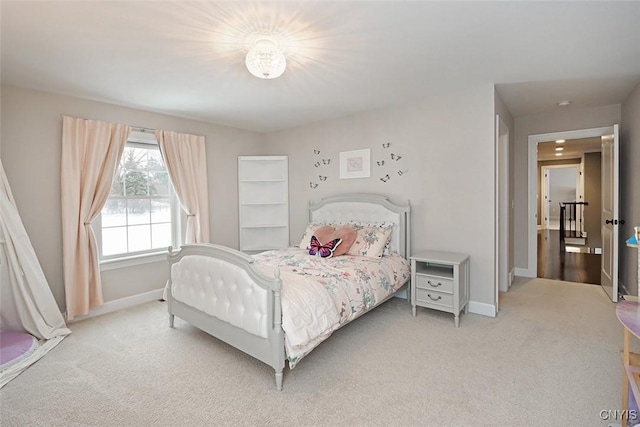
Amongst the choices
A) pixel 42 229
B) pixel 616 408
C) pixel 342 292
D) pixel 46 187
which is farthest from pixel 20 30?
pixel 616 408

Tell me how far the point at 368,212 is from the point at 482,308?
5.51 ft

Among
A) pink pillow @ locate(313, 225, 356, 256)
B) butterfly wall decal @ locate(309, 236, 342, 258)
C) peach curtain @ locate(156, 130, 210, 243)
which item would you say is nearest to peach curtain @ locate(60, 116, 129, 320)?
peach curtain @ locate(156, 130, 210, 243)

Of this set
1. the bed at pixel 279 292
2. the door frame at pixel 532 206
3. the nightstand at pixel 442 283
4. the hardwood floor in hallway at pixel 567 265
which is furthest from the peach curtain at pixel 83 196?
the hardwood floor in hallway at pixel 567 265

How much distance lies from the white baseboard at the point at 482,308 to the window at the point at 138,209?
12.5 feet

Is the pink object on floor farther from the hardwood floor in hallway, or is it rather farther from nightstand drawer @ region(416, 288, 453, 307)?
the hardwood floor in hallway

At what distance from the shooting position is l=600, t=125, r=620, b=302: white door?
3.61 metres

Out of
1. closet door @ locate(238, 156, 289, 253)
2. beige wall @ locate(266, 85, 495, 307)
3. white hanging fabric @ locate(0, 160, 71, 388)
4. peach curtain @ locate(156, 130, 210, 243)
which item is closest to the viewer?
white hanging fabric @ locate(0, 160, 71, 388)

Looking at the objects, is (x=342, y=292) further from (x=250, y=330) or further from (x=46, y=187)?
(x=46, y=187)

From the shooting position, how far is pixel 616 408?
1862 mm

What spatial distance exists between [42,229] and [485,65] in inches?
177

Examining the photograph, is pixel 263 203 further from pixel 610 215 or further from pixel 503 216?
pixel 610 215

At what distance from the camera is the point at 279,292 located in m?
2.11

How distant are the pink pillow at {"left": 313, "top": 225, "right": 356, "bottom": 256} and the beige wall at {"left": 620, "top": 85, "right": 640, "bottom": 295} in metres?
2.99

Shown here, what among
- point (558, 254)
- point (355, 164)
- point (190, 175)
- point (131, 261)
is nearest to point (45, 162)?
point (131, 261)
